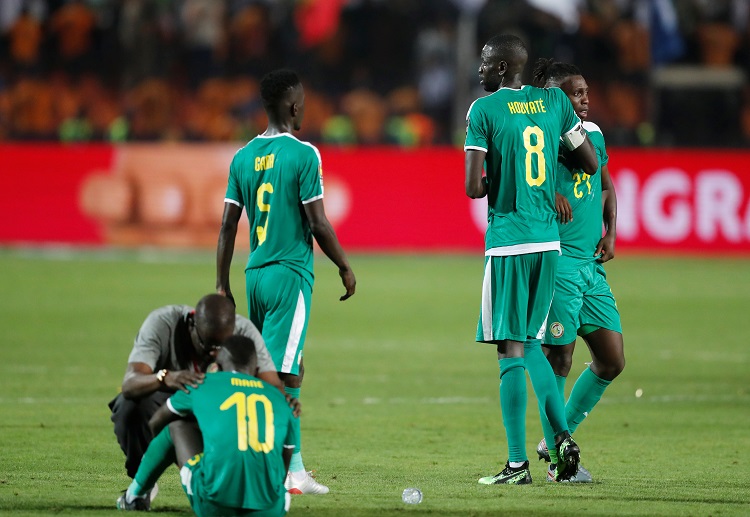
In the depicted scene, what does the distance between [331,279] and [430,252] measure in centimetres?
347

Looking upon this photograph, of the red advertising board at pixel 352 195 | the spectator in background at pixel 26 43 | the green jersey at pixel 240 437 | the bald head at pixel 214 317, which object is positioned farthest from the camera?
the spectator in background at pixel 26 43

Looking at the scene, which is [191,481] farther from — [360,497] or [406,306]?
[406,306]

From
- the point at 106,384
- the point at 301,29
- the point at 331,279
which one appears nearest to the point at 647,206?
the point at 331,279

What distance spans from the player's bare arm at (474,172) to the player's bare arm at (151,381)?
191cm

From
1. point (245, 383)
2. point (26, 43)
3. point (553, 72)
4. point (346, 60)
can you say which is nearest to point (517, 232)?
point (553, 72)

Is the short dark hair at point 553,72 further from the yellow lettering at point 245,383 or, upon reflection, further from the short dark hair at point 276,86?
the yellow lettering at point 245,383

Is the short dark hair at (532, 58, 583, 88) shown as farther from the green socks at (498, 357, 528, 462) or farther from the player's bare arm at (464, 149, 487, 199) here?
the green socks at (498, 357, 528, 462)

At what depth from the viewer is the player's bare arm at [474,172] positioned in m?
7.15

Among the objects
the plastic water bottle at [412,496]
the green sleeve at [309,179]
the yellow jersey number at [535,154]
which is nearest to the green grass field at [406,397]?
the plastic water bottle at [412,496]

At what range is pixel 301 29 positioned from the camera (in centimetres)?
2645

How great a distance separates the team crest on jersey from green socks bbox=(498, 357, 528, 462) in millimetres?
532

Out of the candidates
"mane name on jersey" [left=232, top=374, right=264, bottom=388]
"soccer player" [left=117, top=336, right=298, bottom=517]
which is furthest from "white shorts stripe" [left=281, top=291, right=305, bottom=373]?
"mane name on jersey" [left=232, top=374, right=264, bottom=388]

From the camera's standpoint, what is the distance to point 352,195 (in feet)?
76.3

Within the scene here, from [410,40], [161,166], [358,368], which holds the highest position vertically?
[410,40]
